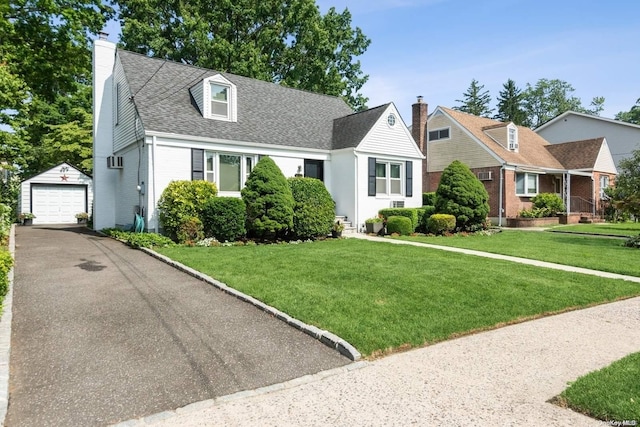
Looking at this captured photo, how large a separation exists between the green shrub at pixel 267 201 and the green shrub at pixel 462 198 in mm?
7830

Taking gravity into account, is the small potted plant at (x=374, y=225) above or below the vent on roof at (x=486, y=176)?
below

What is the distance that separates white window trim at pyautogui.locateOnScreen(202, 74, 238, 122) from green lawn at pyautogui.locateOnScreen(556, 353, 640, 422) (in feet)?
49.3

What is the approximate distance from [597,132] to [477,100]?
110ft

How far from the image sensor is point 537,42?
13.0m

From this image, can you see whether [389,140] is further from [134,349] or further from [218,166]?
[134,349]

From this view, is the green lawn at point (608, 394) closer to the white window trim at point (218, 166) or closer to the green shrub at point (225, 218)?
the green shrub at point (225, 218)

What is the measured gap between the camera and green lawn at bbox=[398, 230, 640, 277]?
983 centimetres

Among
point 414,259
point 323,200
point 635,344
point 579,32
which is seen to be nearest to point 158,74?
point 323,200

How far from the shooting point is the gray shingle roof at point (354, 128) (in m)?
17.8

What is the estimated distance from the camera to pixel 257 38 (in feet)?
102

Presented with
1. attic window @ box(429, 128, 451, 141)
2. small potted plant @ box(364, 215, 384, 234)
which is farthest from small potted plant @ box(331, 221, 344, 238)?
attic window @ box(429, 128, 451, 141)

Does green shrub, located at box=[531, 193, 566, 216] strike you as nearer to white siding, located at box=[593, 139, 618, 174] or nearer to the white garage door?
white siding, located at box=[593, 139, 618, 174]

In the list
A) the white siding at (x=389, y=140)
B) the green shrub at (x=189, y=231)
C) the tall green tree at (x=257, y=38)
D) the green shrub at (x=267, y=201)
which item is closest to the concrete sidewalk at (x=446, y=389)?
the green shrub at (x=267, y=201)

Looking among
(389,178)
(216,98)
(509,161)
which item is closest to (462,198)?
(389,178)
